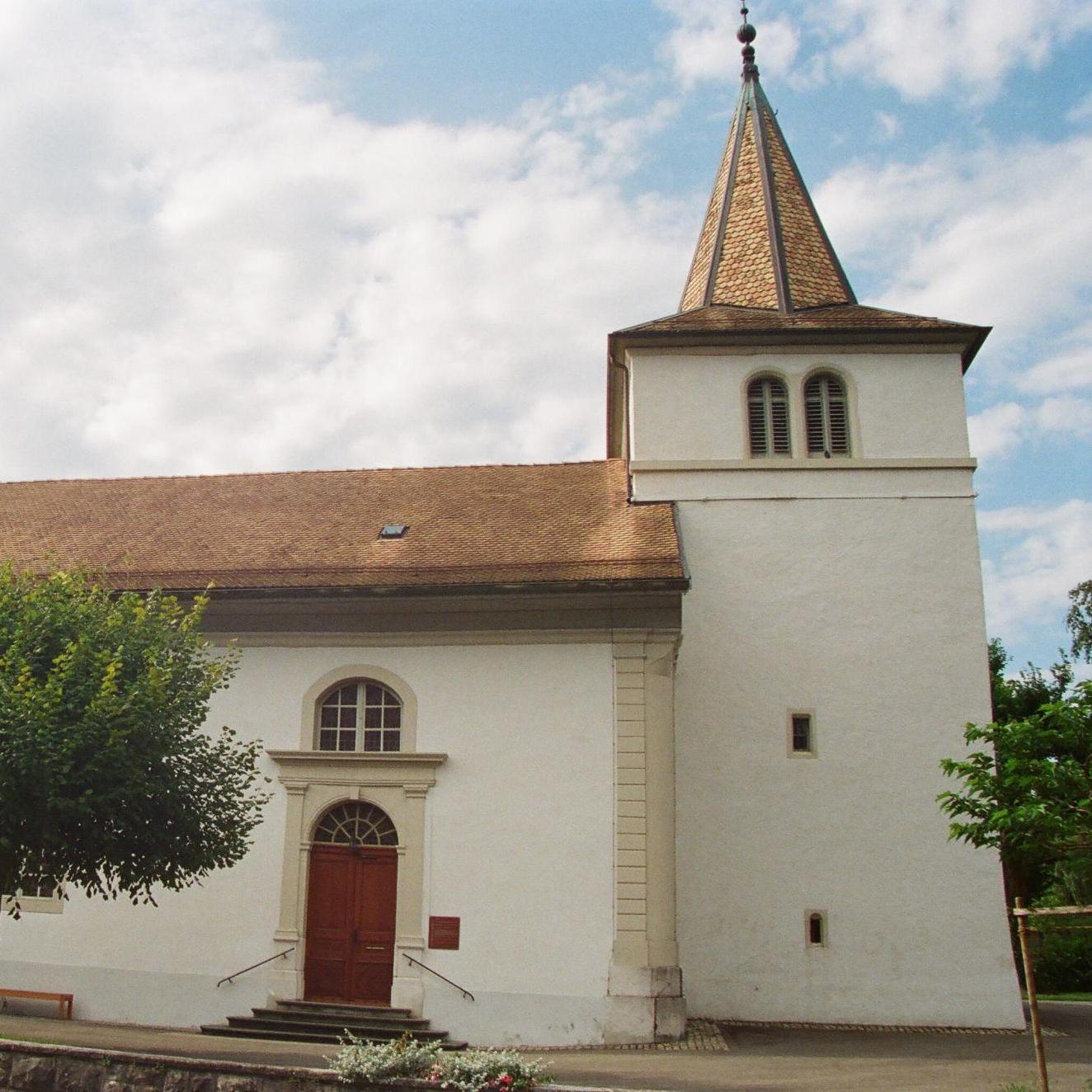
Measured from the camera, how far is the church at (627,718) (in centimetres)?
1577

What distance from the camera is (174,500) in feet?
71.3

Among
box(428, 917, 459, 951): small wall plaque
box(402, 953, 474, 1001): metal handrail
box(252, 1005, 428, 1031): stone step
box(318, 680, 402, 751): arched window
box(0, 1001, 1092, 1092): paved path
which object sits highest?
box(318, 680, 402, 751): arched window

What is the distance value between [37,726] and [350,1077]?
4709 millimetres

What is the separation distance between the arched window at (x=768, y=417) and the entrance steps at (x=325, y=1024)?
34.1 feet

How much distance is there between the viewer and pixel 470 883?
15.9 m

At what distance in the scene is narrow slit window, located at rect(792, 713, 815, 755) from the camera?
18317 mm

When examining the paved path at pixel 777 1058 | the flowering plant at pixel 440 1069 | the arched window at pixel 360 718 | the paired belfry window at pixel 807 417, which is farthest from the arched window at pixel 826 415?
the flowering plant at pixel 440 1069

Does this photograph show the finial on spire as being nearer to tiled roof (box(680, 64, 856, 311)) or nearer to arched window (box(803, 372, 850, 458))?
tiled roof (box(680, 64, 856, 311))

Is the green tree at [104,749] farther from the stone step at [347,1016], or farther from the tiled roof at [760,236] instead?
the tiled roof at [760,236]

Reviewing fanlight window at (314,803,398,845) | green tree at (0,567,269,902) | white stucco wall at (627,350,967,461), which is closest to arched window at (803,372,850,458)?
white stucco wall at (627,350,967,461)

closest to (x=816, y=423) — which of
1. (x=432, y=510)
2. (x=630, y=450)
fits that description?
(x=630, y=450)

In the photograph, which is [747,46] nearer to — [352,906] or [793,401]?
[793,401]

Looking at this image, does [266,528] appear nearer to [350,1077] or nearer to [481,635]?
[481,635]

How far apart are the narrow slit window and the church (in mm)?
124
